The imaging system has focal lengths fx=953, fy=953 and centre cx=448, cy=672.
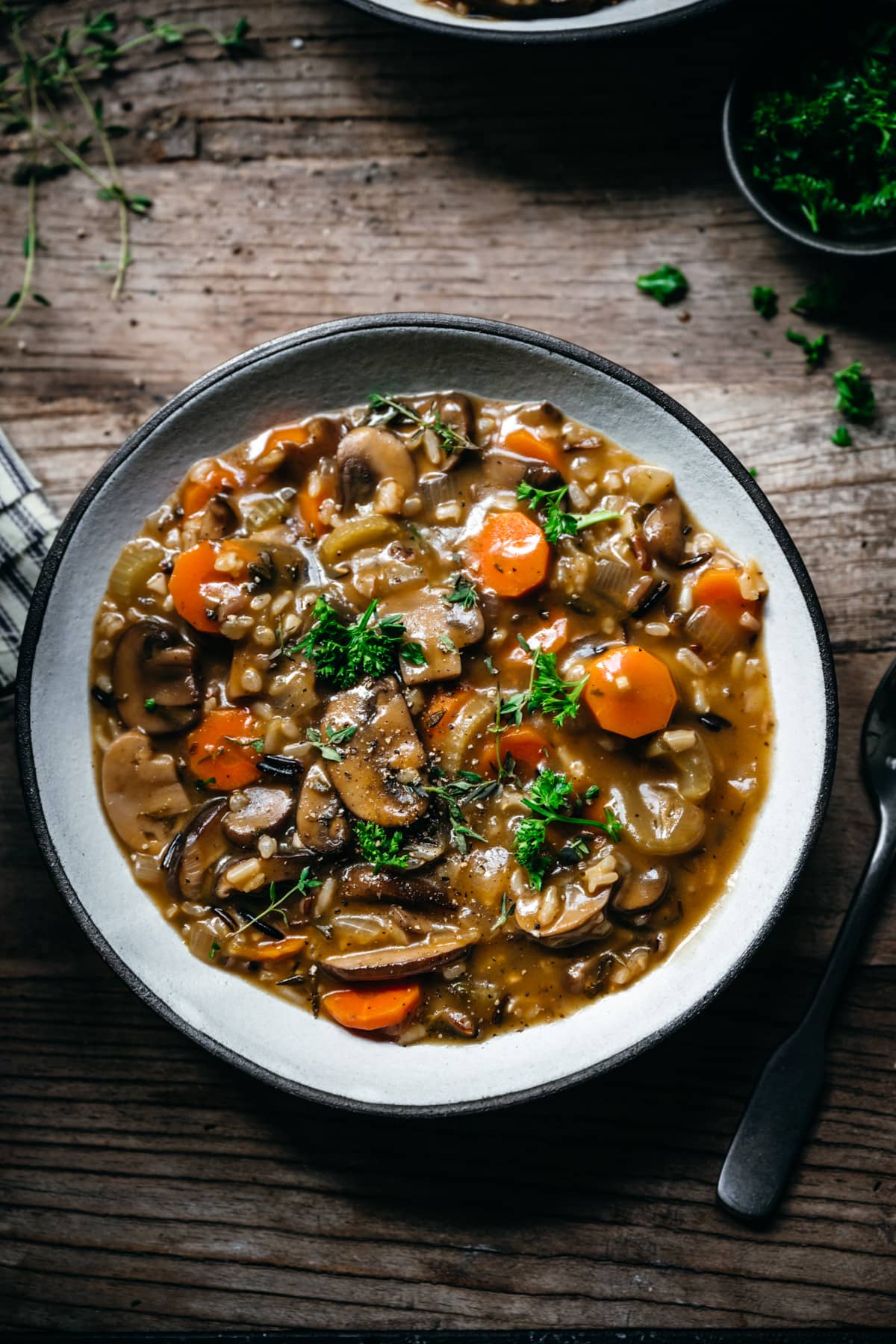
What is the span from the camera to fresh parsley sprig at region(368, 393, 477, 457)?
364 centimetres

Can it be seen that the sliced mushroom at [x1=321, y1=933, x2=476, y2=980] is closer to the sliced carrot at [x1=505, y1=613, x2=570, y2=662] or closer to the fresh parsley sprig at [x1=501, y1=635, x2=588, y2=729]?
the fresh parsley sprig at [x1=501, y1=635, x2=588, y2=729]

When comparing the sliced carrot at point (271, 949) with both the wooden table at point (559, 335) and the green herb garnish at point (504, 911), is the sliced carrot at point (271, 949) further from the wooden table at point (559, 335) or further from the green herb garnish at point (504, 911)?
the green herb garnish at point (504, 911)

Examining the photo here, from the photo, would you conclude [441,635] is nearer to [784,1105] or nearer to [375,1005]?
[375,1005]

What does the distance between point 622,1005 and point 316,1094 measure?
1.15 m

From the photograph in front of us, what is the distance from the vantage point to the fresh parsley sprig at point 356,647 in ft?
11.3

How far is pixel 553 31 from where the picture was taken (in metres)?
3.69

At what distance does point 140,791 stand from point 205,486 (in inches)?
47.3

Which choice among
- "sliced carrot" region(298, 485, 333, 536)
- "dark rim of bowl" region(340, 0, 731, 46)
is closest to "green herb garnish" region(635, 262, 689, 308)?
"dark rim of bowl" region(340, 0, 731, 46)

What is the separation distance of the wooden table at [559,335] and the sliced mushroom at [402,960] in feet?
2.77

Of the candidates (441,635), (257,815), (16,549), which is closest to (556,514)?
(441,635)

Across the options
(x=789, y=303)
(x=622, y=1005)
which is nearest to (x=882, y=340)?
(x=789, y=303)

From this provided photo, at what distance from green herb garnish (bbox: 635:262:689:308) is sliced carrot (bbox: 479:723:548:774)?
78.7 inches

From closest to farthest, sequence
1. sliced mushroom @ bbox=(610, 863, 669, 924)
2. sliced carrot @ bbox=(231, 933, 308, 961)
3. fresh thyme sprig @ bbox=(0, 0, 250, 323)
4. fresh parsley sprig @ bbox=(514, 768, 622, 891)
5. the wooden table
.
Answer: fresh parsley sprig @ bbox=(514, 768, 622, 891)
sliced mushroom @ bbox=(610, 863, 669, 924)
sliced carrot @ bbox=(231, 933, 308, 961)
the wooden table
fresh thyme sprig @ bbox=(0, 0, 250, 323)

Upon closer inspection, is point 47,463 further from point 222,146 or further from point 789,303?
point 789,303
